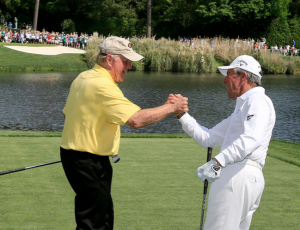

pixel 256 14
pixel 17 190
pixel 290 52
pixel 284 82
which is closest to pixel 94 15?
pixel 256 14

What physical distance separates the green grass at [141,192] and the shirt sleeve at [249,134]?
1.62m

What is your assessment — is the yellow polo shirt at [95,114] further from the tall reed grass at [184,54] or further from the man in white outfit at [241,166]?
the tall reed grass at [184,54]

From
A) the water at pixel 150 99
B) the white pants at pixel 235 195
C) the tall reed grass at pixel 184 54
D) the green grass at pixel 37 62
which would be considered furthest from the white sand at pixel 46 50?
the white pants at pixel 235 195

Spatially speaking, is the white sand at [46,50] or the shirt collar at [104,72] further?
the white sand at [46,50]

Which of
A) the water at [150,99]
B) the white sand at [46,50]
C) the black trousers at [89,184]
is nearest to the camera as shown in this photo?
the black trousers at [89,184]

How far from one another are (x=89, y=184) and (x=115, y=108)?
65 centimetres

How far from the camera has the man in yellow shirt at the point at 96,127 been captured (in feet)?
11.9

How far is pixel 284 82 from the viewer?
31891 mm

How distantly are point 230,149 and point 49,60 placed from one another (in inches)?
1380

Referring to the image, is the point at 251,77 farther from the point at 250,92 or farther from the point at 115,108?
the point at 115,108

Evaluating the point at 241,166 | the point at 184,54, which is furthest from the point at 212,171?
the point at 184,54

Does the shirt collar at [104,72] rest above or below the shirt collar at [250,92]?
above

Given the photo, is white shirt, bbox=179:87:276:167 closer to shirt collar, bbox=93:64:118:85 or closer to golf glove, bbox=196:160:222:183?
golf glove, bbox=196:160:222:183

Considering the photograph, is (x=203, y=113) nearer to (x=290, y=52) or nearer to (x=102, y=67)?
(x=102, y=67)
